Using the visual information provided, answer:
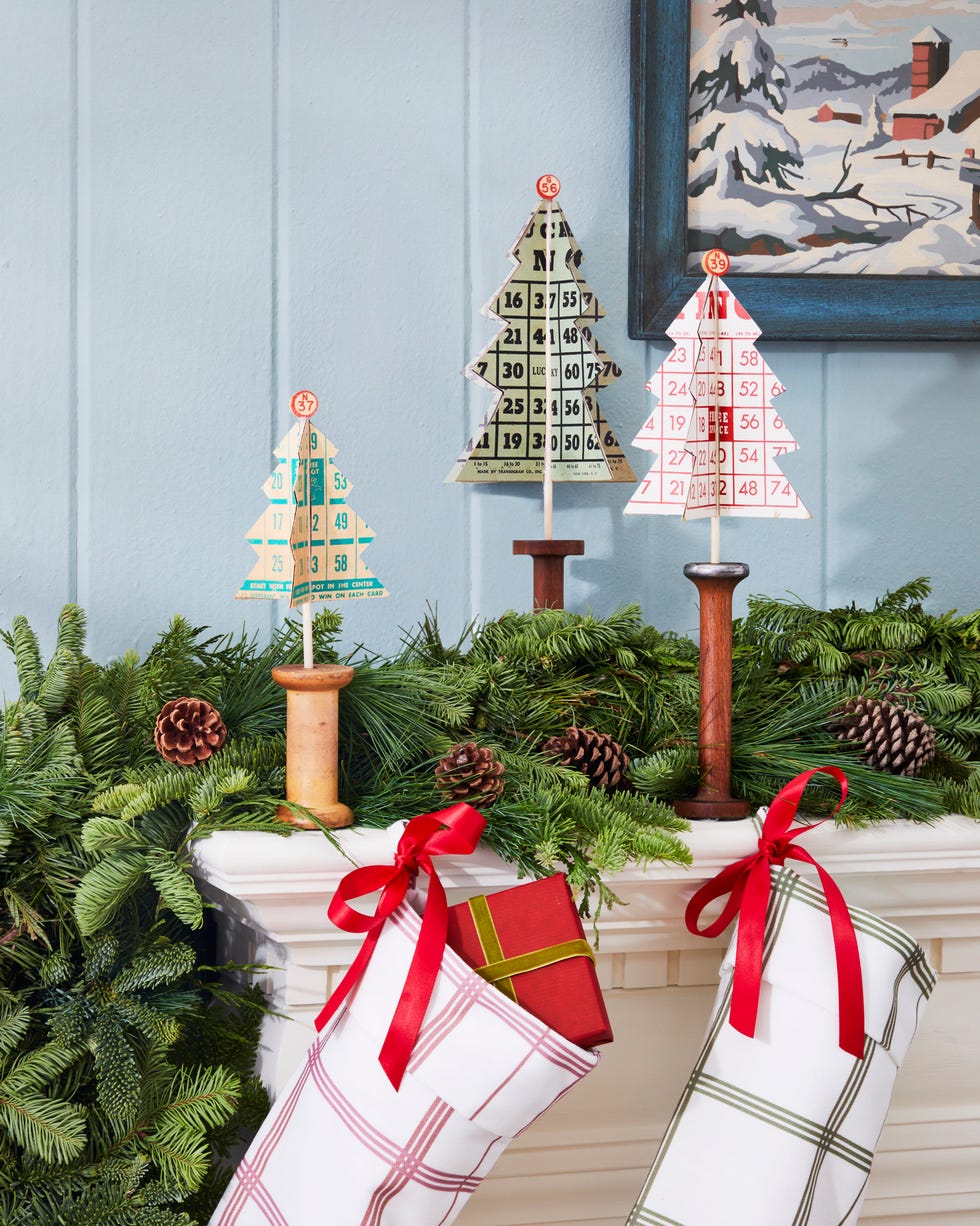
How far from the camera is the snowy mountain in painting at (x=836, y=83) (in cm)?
105

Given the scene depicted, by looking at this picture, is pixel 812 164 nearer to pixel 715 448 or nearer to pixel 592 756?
pixel 715 448

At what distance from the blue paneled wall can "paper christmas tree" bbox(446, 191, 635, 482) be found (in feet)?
0.21

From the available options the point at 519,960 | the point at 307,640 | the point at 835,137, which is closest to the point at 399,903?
the point at 519,960

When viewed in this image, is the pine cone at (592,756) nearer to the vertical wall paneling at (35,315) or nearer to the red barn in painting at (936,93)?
the vertical wall paneling at (35,315)

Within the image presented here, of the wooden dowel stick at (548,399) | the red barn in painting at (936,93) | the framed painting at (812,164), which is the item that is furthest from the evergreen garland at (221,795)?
the red barn in painting at (936,93)

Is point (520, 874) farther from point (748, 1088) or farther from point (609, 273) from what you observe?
point (609, 273)

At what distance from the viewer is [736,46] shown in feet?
3.42

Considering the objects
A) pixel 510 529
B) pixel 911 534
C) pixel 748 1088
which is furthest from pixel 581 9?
pixel 748 1088

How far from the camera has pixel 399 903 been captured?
66cm

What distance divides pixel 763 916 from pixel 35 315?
31.5 inches

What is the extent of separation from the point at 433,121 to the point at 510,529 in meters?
0.40

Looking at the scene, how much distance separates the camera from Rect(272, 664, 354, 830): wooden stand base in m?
0.70

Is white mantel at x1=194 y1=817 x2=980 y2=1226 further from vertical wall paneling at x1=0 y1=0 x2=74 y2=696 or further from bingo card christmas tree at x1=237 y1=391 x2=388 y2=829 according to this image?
vertical wall paneling at x1=0 y1=0 x2=74 y2=696

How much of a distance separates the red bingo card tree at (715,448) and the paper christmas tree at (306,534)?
21 cm
